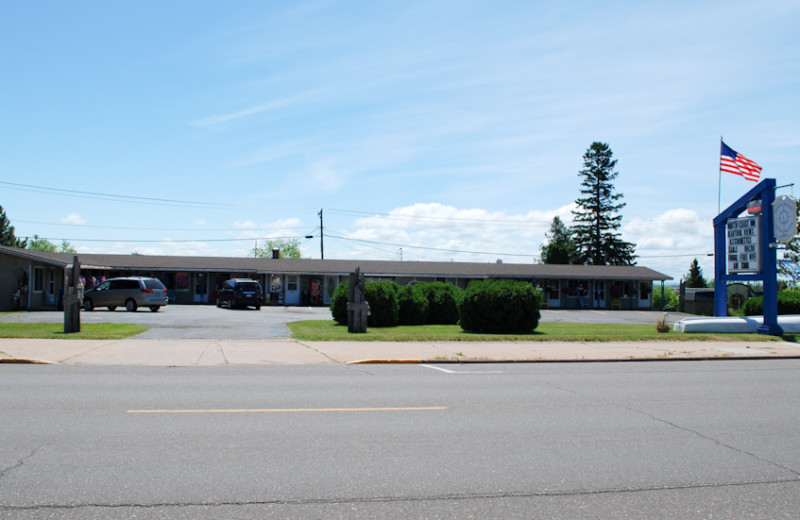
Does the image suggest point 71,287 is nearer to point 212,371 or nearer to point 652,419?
point 212,371

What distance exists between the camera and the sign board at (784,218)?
2120 centimetres

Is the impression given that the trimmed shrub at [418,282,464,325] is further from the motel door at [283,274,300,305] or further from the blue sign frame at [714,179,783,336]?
the motel door at [283,274,300,305]

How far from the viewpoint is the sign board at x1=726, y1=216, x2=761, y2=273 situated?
2280 cm

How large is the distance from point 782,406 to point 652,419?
2598 mm

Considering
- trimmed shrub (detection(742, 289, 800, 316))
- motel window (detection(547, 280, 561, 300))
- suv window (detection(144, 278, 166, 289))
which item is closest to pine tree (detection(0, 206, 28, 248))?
suv window (detection(144, 278, 166, 289))

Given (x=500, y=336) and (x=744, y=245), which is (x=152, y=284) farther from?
(x=744, y=245)

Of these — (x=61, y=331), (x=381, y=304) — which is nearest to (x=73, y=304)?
(x=61, y=331)

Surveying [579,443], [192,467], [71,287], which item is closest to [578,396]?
[579,443]

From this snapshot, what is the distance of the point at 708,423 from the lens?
314 inches

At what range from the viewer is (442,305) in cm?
2730

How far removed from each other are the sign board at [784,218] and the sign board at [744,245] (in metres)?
0.97

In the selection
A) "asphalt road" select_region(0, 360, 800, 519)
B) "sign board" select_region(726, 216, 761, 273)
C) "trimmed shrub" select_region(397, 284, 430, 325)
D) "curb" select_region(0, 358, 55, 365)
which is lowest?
"asphalt road" select_region(0, 360, 800, 519)

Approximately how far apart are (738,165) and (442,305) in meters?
12.6

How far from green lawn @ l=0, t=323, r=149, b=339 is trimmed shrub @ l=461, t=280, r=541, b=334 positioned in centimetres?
1112
